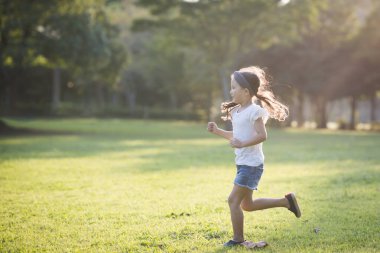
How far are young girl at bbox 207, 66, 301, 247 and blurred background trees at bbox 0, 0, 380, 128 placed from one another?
81.0 ft

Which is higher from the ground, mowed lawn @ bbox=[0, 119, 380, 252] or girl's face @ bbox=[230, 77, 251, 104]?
girl's face @ bbox=[230, 77, 251, 104]

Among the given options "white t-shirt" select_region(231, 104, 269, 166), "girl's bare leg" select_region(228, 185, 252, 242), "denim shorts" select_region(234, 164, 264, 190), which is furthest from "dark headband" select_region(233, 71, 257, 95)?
"girl's bare leg" select_region(228, 185, 252, 242)

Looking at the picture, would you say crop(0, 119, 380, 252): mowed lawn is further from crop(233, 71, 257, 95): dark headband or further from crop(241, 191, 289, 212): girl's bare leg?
crop(233, 71, 257, 95): dark headband

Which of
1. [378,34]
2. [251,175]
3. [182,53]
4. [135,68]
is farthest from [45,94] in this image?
[251,175]

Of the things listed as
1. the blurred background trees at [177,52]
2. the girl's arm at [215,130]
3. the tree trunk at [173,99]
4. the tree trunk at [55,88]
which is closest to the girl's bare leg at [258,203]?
the girl's arm at [215,130]

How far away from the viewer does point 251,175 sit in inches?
212

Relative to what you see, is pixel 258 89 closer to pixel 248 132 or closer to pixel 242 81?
pixel 242 81

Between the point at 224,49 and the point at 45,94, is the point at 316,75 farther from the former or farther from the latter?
the point at 45,94

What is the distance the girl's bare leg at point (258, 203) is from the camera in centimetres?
565

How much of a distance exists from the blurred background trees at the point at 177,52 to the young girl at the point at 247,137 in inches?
972

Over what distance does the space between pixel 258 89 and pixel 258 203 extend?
4.22 feet

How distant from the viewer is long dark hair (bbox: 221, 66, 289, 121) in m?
5.57

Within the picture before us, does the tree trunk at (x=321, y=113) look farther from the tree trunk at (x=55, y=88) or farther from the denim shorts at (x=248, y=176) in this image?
the denim shorts at (x=248, y=176)

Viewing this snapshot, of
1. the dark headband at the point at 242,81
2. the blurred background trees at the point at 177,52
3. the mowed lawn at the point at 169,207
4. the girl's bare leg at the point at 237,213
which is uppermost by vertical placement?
the blurred background trees at the point at 177,52
